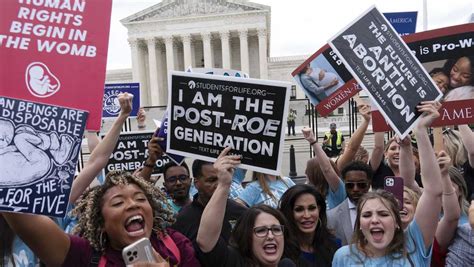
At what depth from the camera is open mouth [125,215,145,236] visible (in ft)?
7.33

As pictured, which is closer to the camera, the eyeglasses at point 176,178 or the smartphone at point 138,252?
the smartphone at point 138,252

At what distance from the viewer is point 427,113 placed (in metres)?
3.17

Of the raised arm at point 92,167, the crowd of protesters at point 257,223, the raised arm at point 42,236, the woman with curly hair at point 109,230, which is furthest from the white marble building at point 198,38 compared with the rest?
the raised arm at point 42,236

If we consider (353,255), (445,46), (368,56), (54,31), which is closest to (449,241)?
(353,255)

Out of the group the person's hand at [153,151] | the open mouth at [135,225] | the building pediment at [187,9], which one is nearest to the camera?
the open mouth at [135,225]

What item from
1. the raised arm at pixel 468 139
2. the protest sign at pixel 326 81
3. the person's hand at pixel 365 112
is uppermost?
the protest sign at pixel 326 81

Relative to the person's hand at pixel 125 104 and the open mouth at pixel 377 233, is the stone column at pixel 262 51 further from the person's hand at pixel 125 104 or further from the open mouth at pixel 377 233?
the open mouth at pixel 377 233

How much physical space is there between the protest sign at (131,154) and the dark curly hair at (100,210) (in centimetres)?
280

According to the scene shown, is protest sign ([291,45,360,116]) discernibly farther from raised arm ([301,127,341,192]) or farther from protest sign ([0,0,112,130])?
protest sign ([0,0,112,130])

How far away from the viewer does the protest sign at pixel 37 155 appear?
2057 mm

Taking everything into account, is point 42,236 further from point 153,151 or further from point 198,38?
point 198,38

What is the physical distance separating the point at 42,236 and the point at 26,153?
39 cm

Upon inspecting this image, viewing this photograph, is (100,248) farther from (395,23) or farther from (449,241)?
(395,23)

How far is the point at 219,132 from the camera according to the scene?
9.80 ft
